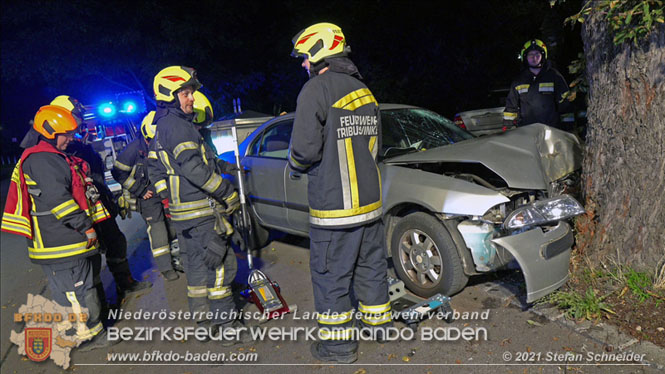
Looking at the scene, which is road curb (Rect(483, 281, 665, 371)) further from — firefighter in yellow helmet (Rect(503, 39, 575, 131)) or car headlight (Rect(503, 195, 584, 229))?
firefighter in yellow helmet (Rect(503, 39, 575, 131))

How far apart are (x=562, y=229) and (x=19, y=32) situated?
695 inches

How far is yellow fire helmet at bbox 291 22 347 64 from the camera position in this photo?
10.8 feet

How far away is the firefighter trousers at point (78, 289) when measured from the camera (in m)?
3.95

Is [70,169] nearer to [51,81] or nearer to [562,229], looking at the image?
[562,229]

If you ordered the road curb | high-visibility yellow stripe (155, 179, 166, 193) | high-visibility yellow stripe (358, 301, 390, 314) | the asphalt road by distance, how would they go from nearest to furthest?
the road curb < the asphalt road < high-visibility yellow stripe (358, 301, 390, 314) < high-visibility yellow stripe (155, 179, 166, 193)

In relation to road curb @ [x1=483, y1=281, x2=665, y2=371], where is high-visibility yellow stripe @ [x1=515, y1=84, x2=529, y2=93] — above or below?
above

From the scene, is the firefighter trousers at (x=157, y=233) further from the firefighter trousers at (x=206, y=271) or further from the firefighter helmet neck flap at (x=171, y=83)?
the firefighter helmet neck flap at (x=171, y=83)

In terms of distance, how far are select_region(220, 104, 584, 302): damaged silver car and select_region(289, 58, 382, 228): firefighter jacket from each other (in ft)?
1.03

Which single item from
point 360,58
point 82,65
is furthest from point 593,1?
point 82,65

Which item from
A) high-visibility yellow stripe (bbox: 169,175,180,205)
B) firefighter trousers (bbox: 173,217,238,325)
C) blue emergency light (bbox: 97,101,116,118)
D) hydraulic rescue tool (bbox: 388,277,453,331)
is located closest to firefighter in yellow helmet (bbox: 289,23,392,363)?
hydraulic rescue tool (bbox: 388,277,453,331)

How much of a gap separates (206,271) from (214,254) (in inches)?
8.7

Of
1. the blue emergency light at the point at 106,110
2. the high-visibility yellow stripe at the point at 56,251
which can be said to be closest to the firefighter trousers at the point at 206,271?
the high-visibility yellow stripe at the point at 56,251

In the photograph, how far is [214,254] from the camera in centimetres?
386

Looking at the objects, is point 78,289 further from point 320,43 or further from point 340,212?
→ point 320,43
